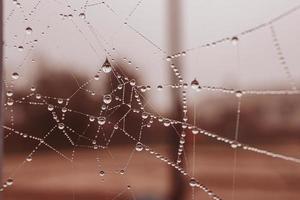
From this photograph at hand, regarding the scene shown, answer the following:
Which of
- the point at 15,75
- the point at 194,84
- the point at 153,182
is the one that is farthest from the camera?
the point at 153,182

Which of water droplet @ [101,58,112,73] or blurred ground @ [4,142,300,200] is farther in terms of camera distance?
blurred ground @ [4,142,300,200]

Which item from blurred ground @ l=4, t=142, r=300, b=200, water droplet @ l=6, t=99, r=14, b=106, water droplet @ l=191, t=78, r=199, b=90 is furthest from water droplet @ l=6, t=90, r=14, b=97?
blurred ground @ l=4, t=142, r=300, b=200

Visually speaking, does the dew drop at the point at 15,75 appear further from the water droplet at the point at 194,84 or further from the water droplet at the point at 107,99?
the water droplet at the point at 194,84

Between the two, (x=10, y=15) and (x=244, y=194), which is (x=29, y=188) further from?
(x=10, y=15)

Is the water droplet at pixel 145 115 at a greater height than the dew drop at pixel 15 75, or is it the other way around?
the dew drop at pixel 15 75

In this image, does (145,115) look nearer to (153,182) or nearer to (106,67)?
(106,67)

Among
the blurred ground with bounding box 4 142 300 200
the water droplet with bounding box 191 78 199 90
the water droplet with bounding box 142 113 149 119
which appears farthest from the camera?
the blurred ground with bounding box 4 142 300 200

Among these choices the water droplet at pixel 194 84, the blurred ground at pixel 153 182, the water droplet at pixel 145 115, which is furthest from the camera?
the blurred ground at pixel 153 182

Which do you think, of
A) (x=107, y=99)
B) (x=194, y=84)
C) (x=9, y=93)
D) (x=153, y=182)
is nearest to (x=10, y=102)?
(x=9, y=93)

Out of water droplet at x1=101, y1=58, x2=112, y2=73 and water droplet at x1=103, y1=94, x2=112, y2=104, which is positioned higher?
→ water droplet at x1=101, y1=58, x2=112, y2=73

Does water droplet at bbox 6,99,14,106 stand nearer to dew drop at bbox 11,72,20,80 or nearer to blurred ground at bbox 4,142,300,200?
dew drop at bbox 11,72,20,80

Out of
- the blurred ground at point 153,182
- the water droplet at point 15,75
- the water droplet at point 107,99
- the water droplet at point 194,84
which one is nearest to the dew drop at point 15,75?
the water droplet at point 15,75
